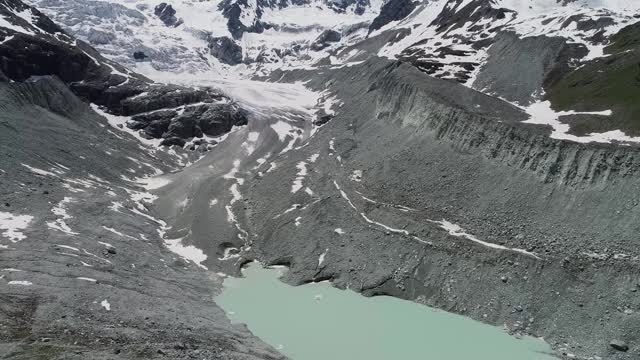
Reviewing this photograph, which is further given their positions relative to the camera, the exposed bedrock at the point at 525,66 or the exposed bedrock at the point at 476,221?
the exposed bedrock at the point at 525,66

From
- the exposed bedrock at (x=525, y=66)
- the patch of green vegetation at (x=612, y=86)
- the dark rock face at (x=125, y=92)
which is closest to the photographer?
the patch of green vegetation at (x=612, y=86)

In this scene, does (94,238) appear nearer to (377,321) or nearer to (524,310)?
→ (377,321)

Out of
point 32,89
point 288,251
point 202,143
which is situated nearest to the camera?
point 288,251

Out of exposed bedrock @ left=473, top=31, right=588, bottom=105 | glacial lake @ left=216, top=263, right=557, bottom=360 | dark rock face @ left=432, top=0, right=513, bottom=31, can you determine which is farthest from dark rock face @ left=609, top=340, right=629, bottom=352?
dark rock face @ left=432, top=0, right=513, bottom=31

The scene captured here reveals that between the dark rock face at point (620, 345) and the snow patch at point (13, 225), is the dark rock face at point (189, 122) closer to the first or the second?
the snow patch at point (13, 225)

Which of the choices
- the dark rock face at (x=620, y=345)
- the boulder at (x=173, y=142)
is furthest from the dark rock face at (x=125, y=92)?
the dark rock face at (x=620, y=345)

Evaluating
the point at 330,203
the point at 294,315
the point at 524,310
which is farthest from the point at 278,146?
the point at 524,310

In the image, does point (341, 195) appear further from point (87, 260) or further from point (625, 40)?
point (625, 40)

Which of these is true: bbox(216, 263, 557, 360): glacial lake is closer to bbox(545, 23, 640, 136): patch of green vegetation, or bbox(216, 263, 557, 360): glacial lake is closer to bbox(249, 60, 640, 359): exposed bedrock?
bbox(249, 60, 640, 359): exposed bedrock
